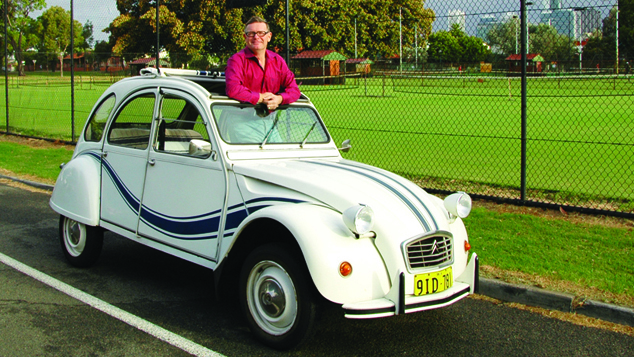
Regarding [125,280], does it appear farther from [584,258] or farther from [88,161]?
[584,258]

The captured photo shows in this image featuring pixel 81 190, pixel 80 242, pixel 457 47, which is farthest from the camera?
pixel 457 47

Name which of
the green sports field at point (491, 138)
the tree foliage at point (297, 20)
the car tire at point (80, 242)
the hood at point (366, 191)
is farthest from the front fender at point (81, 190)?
the tree foliage at point (297, 20)

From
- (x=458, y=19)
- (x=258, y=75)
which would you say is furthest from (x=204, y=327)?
(x=458, y=19)

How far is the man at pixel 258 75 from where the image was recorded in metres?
5.02

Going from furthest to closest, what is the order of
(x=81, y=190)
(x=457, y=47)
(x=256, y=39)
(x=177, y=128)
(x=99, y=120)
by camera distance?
(x=457, y=47), (x=99, y=120), (x=81, y=190), (x=177, y=128), (x=256, y=39)

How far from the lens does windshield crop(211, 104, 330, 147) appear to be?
4.88 meters

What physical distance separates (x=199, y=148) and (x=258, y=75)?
1108 millimetres

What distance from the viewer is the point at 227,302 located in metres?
5.09

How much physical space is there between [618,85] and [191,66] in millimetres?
8126

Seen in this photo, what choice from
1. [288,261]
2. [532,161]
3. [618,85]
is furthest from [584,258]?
[532,161]

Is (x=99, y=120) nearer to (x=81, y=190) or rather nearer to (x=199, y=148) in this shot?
(x=81, y=190)

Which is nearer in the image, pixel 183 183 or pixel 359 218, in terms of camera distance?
pixel 359 218

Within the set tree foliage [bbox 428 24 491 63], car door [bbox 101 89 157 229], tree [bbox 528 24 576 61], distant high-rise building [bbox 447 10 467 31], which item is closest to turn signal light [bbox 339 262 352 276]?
car door [bbox 101 89 157 229]

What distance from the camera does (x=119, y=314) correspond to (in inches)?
186
